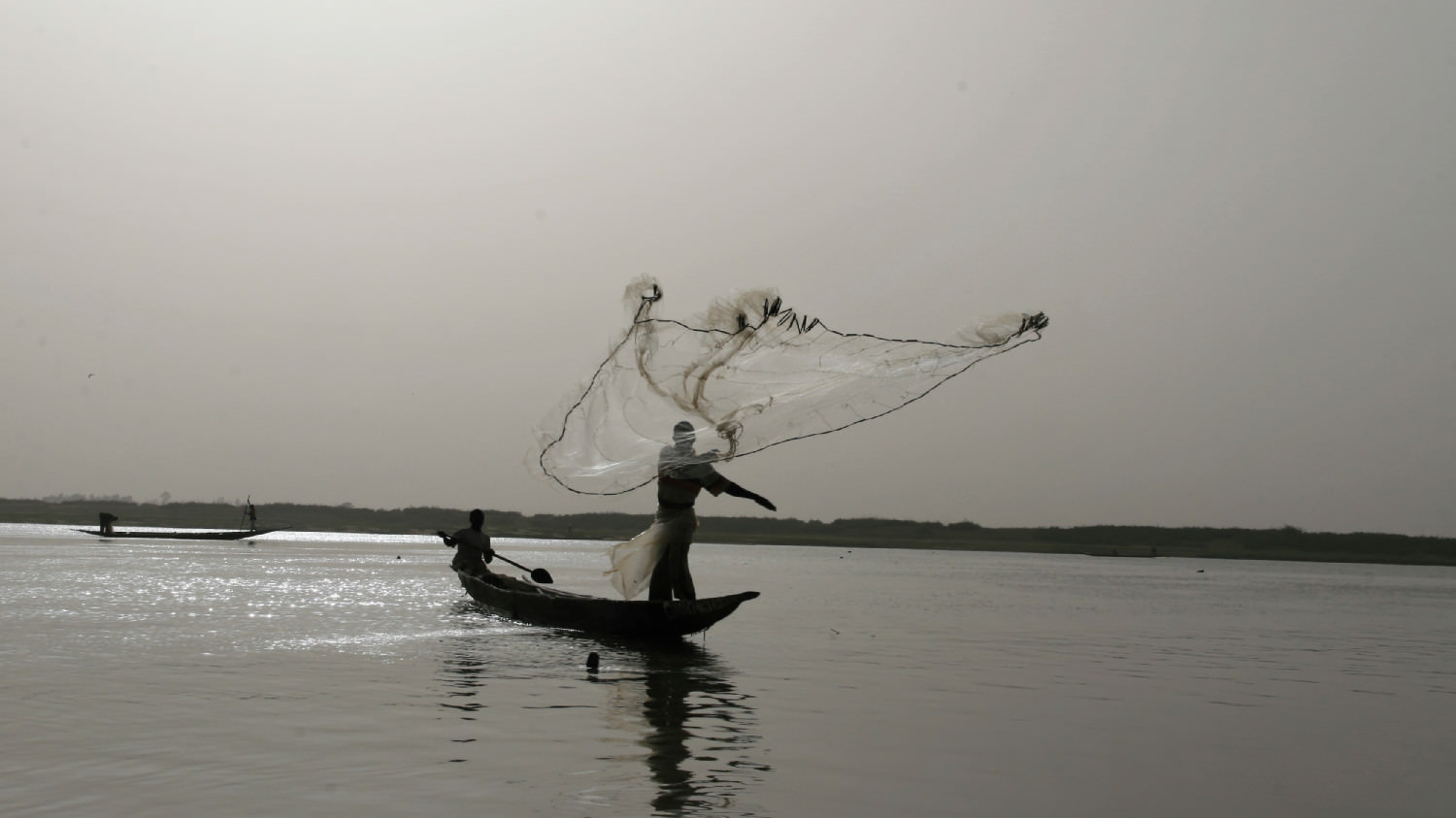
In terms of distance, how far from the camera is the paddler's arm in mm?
14995

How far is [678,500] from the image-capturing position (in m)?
16.3

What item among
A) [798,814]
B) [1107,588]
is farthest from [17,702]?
[1107,588]

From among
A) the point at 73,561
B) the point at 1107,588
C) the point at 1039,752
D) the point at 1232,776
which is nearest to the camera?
the point at 1232,776

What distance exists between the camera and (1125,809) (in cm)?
859

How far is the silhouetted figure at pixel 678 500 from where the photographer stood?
1469 cm

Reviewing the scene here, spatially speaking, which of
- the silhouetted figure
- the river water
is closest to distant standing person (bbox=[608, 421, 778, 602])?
the silhouetted figure

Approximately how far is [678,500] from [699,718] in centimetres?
488

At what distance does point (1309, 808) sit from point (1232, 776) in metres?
1.17

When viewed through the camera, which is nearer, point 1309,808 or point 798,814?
point 798,814

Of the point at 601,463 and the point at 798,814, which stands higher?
the point at 601,463

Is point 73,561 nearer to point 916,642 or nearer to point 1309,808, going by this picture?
point 916,642

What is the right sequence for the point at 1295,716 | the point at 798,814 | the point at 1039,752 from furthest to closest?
the point at 1295,716 < the point at 1039,752 < the point at 798,814

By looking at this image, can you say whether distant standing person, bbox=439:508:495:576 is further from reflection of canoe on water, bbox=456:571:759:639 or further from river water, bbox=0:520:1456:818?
reflection of canoe on water, bbox=456:571:759:639

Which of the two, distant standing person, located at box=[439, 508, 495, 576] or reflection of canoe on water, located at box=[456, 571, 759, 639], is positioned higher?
distant standing person, located at box=[439, 508, 495, 576]
